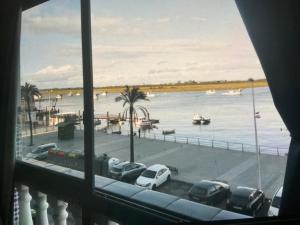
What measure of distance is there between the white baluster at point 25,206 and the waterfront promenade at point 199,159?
1.86ft

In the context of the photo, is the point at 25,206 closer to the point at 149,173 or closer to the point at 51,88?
the point at 51,88

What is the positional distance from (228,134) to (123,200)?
578mm

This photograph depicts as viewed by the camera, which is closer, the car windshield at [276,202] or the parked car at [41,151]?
the car windshield at [276,202]

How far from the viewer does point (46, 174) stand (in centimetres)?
179

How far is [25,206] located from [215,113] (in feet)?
4.89

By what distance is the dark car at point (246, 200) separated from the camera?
45.4 inches

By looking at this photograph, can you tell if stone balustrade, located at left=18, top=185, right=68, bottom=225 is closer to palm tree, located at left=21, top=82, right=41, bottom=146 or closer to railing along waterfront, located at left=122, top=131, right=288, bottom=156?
palm tree, located at left=21, top=82, right=41, bottom=146

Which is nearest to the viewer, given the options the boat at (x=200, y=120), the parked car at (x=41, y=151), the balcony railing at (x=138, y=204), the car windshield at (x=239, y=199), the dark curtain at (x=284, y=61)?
the dark curtain at (x=284, y=61)

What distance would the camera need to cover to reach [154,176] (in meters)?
1.49

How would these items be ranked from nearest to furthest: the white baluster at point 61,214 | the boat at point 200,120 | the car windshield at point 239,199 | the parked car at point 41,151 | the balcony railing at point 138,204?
the balcony railing at point 138,204
the car windshield at point 239,199
the boat at point 200,120
the white baluster at point 61,214
the parked car at point 41,151

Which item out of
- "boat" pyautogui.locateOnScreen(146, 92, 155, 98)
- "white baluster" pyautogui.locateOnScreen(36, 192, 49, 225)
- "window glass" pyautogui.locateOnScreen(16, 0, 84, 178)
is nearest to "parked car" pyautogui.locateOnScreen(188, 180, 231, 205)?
"boat" pyautogui.locateOnScreen(146, 92, 155, 98)

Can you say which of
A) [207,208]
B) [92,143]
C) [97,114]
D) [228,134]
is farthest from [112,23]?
[207,208]

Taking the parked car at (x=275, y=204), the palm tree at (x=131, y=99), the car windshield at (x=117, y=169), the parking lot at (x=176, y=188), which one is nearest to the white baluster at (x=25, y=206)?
the car windshield at (x=117, y=169)

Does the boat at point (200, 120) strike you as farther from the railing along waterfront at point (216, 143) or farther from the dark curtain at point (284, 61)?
the dark curtain at point (284, 61)
